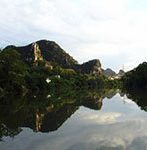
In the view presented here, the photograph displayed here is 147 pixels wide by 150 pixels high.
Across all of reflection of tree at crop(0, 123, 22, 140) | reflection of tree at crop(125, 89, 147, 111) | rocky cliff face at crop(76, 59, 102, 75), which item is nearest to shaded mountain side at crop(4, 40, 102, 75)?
rocky cliff face at crop(76, 59, 102, 75)

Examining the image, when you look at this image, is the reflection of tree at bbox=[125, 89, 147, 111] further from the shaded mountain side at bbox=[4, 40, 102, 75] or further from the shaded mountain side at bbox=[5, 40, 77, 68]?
the shaded mountain side at bbox=[4, 40, 102, 75]

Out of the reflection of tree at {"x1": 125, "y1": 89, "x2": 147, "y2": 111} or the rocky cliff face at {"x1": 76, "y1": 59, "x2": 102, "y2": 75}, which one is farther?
the rocky cliff face at {"x1": 76, "y1": 59, "x2": 102, "y2": 75}

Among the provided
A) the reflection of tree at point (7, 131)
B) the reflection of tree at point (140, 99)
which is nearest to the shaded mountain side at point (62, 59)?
the reflection of tree at point (140, 99)

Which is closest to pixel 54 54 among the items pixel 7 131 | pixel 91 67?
pixel 91 67

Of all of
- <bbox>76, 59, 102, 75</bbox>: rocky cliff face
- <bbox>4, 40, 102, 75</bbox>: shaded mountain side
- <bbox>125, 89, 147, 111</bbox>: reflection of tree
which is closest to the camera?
<bbox>125, 89, 147, 111</bbox>: reflection of tree

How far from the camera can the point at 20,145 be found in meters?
17.5

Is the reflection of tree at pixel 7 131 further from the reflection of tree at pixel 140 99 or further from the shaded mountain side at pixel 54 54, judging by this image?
the shaded mountain side at pixel 54 54

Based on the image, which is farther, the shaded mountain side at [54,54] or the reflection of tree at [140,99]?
the shaded mountain side at [54,54]

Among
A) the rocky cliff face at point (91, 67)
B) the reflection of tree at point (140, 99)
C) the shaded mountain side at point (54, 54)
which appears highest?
the shaded mountain side at point (54, 54)

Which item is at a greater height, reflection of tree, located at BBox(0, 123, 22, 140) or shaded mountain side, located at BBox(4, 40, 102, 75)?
shaded mountain side, located at BBox(4, 40, 102, 75)

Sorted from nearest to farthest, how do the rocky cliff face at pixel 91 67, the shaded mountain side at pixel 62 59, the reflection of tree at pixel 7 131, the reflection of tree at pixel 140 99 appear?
the reflection of tree at pixel 7 131
the reflection of tree at pixel 140 99
the shaded mountain side at pixel 62 59
the rocky cliff face at pixel 91 67

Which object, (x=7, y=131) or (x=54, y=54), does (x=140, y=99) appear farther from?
(x=54, y=54)

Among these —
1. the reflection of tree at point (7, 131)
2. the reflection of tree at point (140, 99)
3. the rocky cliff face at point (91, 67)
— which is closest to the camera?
the reflection of tree at point (7, 131)

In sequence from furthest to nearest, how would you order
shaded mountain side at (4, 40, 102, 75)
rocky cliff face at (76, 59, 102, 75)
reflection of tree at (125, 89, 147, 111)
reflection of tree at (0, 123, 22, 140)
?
rocky cliff face at (76, 59, 102, 75) < shaded mountain side at (4, 40, 102, 75) < reflection of tree at (125, 89, 147, 111) < reflection of tree at (0, 123, 22, 140)
